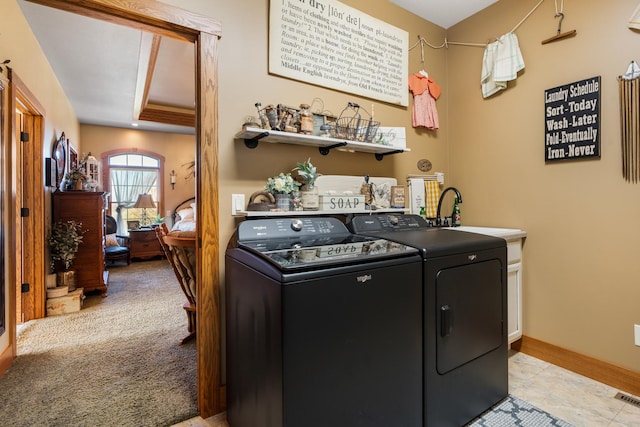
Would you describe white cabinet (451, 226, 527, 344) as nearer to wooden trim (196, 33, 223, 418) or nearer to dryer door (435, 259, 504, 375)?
dryer door (435, 259, 504, 375)

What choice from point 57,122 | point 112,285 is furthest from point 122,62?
point 112,285

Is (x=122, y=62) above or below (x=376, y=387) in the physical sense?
above

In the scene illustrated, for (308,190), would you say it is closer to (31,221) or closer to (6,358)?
(6,358)

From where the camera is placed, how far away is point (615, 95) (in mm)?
1941

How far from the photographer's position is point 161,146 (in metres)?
6.97

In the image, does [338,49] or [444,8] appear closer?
[338,49]

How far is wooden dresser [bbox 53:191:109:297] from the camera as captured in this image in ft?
12.6

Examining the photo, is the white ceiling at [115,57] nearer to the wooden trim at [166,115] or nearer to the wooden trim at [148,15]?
the wooden trim at [166,115]

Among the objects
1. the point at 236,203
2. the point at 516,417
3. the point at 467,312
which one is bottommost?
the point at 516,417

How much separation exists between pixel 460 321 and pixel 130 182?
7.14 meters

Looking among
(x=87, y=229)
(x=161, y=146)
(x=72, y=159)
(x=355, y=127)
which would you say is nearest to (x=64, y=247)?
(x=87, y=229)

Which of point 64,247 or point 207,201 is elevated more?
point 207,201

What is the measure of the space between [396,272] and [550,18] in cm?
225

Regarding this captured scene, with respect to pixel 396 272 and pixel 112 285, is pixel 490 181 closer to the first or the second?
pixel 396 272
